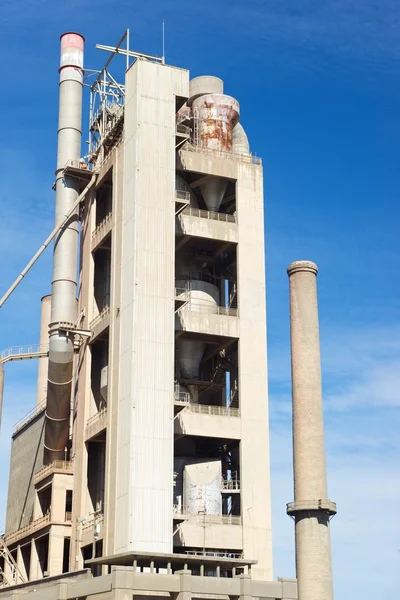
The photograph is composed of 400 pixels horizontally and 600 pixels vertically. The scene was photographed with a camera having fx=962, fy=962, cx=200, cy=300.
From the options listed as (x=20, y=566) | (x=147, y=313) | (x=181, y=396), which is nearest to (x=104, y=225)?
(x=147, y=313)

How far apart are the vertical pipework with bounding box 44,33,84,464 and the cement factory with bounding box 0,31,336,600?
0.12 m

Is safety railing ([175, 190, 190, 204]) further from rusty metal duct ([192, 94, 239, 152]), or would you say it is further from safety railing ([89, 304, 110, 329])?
safety railing ([89, 304, 110, 329])

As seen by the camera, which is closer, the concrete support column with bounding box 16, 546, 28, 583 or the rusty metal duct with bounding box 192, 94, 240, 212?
the rusty metal duct with bounding box 192, 94, 240, 212

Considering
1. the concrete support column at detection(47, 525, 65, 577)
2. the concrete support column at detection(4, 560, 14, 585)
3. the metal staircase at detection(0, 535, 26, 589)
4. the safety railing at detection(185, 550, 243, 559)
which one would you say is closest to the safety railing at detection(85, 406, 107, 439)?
the concrete support column at detection(47, 525, 65, 577)

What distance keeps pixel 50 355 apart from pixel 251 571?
19360 millimetres

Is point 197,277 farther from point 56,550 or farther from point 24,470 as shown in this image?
point 24,470

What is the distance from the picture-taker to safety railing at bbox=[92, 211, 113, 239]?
62281 mm

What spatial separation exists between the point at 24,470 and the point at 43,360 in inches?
558

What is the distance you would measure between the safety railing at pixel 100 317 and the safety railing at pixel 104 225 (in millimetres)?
5107

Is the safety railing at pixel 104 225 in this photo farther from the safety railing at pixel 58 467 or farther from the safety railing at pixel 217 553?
the safety railing at pixel 217 553

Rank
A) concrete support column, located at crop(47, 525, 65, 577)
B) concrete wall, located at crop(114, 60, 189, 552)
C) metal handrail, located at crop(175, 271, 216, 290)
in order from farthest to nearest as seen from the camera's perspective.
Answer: metal handrail, located at crop(175, 271, 216, 290) < concrete support column, located at crop(47, 525, 65, 577) < concrete wall, located at crop(114, 60, 189, 552)

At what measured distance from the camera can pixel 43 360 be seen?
8744 centimetres

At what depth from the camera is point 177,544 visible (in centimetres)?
5519

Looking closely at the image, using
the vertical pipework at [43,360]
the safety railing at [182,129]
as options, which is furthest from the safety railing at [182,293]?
the vertical pipework at [43,360]
